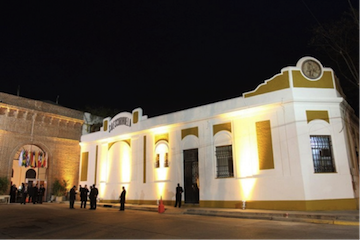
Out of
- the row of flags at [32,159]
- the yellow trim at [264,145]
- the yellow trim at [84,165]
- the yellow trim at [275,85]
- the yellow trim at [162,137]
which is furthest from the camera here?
the yellow trim at [84,165]

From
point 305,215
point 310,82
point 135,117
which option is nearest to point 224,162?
point 305,215

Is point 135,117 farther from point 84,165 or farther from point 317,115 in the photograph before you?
point 317,115

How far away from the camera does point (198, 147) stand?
17484 mm

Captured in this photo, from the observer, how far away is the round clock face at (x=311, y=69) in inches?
586

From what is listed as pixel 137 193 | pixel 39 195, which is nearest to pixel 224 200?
pixel 137 193

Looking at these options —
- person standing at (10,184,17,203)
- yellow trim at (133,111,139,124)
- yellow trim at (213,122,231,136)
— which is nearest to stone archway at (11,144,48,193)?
person standing at (10,184,17,203)

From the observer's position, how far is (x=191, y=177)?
17797 mm

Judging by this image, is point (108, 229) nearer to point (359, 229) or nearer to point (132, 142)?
point (359, 229)

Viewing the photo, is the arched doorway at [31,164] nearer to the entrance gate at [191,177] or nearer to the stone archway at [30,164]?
the stone archway at [30,164]

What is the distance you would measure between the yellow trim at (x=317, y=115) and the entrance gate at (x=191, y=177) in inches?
271

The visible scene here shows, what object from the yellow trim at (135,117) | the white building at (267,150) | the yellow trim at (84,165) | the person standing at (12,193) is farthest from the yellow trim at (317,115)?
the person standing at (12,193)

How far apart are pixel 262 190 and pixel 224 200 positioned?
2.34 metres

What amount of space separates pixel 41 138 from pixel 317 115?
2035cm

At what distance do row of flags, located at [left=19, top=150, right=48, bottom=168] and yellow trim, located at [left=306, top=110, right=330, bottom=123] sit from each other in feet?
66.1
